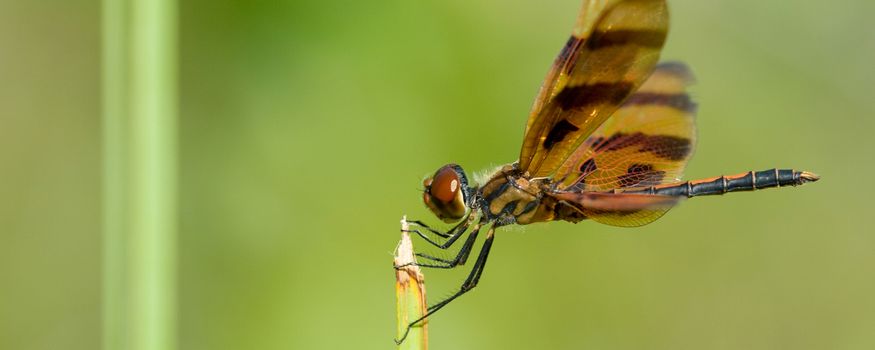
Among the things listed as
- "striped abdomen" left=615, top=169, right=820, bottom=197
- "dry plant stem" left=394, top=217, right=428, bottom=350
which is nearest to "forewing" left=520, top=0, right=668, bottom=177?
"striped abdomen" left=615, top=169, right=820, bottom=197

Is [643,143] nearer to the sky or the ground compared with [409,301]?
nearer to the sky

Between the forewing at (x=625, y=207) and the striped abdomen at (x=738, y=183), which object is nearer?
the forewing at (x=625, y=207)

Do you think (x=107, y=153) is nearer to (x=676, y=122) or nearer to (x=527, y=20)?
(x=676, y=122)

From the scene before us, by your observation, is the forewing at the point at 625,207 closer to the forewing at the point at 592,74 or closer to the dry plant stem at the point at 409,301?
the forewing at the point at 592,74

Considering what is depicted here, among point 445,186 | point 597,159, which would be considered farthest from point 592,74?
point 445,186

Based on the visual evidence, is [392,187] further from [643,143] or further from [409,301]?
[409,301]

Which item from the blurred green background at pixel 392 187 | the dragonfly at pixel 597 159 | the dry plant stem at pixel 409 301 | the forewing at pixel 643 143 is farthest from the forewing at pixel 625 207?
the blurred green background at pixel 392 187

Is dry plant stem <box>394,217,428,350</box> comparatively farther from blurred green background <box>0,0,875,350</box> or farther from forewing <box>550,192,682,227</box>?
blurred green background <box>0,0,875,350</box>
